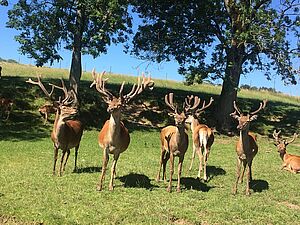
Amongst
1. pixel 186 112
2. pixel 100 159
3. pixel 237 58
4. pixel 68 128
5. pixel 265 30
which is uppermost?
pixel 265 30

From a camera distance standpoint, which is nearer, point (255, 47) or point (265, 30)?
point (265, 30)

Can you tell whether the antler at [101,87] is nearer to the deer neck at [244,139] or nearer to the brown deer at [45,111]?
the deer neck at [244,139]

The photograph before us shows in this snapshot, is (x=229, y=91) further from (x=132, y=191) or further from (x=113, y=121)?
(x=132, y=191)

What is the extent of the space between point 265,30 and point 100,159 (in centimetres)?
1195

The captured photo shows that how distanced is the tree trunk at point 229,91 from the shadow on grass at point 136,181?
12.7 m

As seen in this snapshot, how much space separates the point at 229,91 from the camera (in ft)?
77.8

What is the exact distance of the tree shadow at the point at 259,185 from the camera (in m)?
10.7

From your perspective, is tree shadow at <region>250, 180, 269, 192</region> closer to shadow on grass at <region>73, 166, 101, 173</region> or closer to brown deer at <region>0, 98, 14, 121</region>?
shadow on grass at <region>73, 166, 101, 173</region>

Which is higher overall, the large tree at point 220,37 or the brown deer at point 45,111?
the large tree at point 220,37

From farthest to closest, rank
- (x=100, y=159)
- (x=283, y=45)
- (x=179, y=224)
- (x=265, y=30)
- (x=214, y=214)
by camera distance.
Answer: (x=283, y=45) → (x=265, y=30) → (x=100, y=159) → (x=214, y=214) → (x=179, y=224)

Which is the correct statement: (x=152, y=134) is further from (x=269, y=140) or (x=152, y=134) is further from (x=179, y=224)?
(x=179, y=224)

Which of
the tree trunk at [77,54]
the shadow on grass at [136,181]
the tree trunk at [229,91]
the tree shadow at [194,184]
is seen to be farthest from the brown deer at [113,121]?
the tree trunk at [229,91]

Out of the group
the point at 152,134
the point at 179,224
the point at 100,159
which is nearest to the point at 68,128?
the point at 100,159

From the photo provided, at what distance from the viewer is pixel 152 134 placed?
68.2 feet
